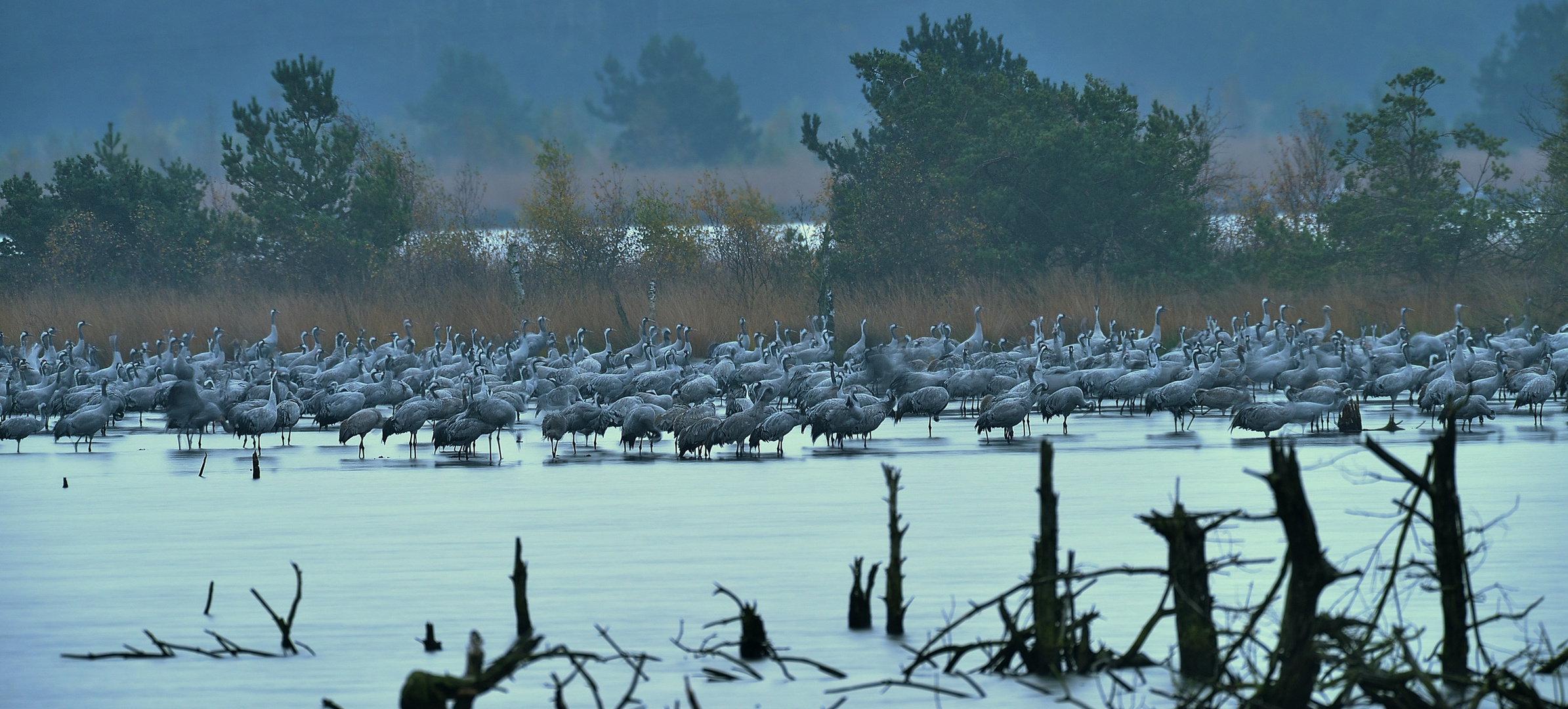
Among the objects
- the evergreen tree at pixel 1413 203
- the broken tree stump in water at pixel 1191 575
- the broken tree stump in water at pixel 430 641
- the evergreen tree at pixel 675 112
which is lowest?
the broken tree stump in water at pixel 430 641

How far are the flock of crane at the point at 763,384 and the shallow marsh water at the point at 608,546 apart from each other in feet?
Result: 1.66

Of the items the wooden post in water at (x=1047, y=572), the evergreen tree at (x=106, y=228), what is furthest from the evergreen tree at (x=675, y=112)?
the wooden post in water at (x=1047, y=572)

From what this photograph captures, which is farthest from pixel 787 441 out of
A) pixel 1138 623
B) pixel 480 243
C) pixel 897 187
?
pixel 480 243

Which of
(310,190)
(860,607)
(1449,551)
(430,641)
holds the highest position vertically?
(310,190)

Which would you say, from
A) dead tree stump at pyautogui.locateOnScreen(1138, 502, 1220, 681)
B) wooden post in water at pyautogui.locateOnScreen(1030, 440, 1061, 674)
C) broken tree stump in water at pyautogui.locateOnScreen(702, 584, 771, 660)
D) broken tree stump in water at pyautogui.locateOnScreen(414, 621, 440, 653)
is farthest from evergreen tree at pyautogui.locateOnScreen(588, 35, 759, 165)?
dead tree stump at pyautogui.locateOnScreen(1138, 502, 1220, 681)

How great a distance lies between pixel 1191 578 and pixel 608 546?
6.08 metres

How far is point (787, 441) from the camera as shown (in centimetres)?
2089

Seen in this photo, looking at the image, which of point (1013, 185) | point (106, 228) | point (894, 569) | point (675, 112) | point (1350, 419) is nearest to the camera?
point (894, 569)

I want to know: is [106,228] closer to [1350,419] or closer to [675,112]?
[1350,419]

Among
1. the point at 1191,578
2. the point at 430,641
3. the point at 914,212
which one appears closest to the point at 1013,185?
the point at 914,212

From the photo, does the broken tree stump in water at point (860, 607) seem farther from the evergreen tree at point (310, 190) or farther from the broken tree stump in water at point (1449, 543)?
the evergreen tree at point (310, 190)

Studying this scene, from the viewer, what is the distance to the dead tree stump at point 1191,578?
277 inches

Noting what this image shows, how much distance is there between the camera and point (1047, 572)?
777 cm

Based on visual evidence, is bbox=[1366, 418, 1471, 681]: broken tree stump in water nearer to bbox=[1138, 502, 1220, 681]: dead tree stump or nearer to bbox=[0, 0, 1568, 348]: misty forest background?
bbox=[1138, 502, 1220, 681]: dead tree stump
